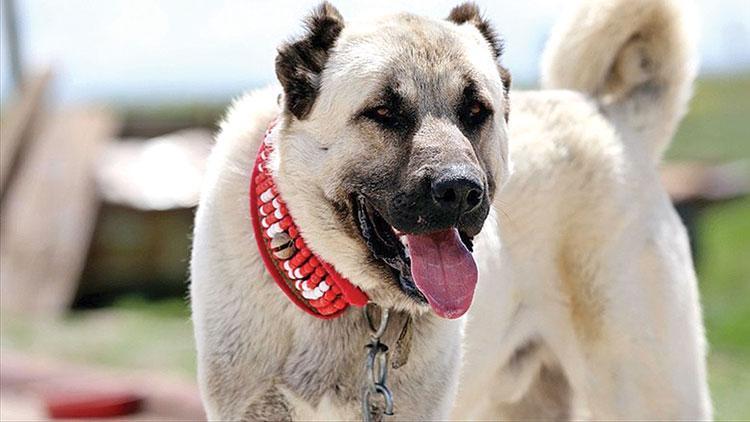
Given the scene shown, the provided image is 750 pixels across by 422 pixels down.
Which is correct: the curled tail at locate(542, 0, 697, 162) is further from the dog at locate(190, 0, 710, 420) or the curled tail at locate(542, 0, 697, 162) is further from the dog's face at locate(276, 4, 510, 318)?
the dog's face at locate(276, 4, 510, 318)

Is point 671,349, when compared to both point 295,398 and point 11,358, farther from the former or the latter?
point 11,358

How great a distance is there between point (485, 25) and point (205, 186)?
88 cm

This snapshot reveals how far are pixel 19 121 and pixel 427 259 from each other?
9.31m

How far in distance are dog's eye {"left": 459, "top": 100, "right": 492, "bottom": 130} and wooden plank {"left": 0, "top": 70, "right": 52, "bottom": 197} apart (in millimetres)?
8447

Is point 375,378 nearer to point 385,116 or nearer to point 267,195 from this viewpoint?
point 267,195

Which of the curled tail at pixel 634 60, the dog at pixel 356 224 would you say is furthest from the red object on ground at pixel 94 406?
the curled tail at pixel 634 60

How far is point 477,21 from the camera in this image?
370 cm

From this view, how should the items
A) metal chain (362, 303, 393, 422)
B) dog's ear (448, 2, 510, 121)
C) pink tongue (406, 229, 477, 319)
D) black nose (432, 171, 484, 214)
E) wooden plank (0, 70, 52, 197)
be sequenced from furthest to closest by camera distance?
wooden plank (0, 70, 52, 197) → dog's ear (448, 2, 510, 121) → metal chain (362, 303, 393, 422) → pink tongue (406, 229, 477, 319) → black nose (432, 171, 484, 214)

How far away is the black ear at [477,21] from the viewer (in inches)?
145

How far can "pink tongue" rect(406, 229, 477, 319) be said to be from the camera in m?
3.21

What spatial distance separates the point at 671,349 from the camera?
4438 mm

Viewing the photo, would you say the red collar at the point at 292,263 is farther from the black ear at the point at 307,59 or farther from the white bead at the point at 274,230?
the black ear at the point at 307,59

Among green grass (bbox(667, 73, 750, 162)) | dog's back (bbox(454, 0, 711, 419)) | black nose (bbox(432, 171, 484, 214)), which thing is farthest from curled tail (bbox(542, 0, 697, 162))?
green grass (bbox(667, 73, 750, 162))

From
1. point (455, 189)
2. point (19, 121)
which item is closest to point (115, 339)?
point (19, 121)
